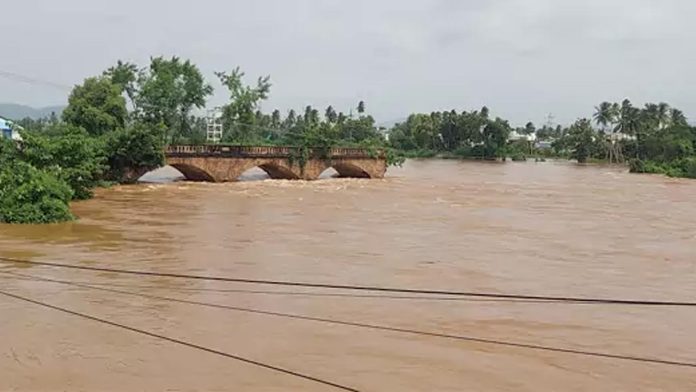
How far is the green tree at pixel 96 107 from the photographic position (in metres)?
33.7

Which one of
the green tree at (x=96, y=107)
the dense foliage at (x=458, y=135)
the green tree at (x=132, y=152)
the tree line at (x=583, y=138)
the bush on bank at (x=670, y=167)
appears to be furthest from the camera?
the dense foliage at (x=458, y=135)

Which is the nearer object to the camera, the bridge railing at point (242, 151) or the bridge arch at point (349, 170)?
the bridge railing at point (242, 151)

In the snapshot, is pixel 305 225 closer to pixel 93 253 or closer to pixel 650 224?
pixel 93 253

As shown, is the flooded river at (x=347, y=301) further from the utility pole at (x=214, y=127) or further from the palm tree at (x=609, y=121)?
the palm tree at (x=609, y=121)

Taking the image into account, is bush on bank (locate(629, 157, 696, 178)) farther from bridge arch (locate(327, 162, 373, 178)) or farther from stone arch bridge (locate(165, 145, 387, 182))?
bridge arch (locate(327, 162, 373, 178))

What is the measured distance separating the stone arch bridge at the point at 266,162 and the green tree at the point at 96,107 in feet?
9.23

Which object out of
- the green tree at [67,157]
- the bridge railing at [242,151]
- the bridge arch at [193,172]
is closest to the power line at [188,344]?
the green tree at [67,157]

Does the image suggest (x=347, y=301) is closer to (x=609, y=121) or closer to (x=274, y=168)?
(x=274, y=168)

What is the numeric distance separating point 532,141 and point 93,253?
305 feet

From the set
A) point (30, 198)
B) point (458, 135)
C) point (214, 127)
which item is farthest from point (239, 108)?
point (458, 135)

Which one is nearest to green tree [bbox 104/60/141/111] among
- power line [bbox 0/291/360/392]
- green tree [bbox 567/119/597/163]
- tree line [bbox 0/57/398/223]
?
tree line [bbox 0/57/398/223]

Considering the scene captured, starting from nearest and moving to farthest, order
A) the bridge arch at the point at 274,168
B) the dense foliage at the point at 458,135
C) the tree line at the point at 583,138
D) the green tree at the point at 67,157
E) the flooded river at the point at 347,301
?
the flooded river at the point at 347,301
the green tree at the point at 67,157
the bridge arch at the point at 274,168
the tree line at the point at 583,138
the dense foliage at the point at 458,135

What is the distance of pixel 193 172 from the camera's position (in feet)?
124

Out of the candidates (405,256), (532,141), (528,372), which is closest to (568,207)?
(405,256)
